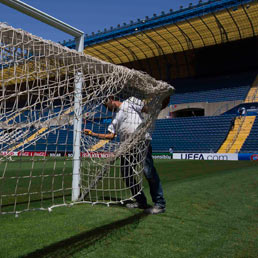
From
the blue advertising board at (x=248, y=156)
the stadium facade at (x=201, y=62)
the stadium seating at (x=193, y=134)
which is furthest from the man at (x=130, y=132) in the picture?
the stadium seating at (x=193, y=134)

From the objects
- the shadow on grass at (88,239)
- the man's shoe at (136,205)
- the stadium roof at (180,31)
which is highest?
the stadium roof at (180,31)

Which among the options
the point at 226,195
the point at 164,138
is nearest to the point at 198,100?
the point at 164,138

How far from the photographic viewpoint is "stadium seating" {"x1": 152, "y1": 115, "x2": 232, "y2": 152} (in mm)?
21125

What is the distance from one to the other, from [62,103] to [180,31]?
883 inches

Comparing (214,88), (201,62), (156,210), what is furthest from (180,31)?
(156,210)

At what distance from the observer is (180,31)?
907 inches

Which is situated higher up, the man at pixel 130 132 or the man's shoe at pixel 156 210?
the man at pixel 130 132

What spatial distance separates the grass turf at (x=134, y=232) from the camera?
234 centimetres

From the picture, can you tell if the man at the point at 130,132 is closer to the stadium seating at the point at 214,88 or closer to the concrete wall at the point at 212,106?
the concrete wall at the point at 212,106

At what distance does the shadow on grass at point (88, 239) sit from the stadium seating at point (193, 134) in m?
18.2

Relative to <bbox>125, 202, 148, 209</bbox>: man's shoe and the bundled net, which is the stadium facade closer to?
<bbox>125, 202, 148, 209</bbox>: man's shoe

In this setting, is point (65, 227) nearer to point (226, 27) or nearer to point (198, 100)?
point (226, 27)

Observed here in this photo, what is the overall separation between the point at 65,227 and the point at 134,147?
1.07m

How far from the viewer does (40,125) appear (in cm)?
219
